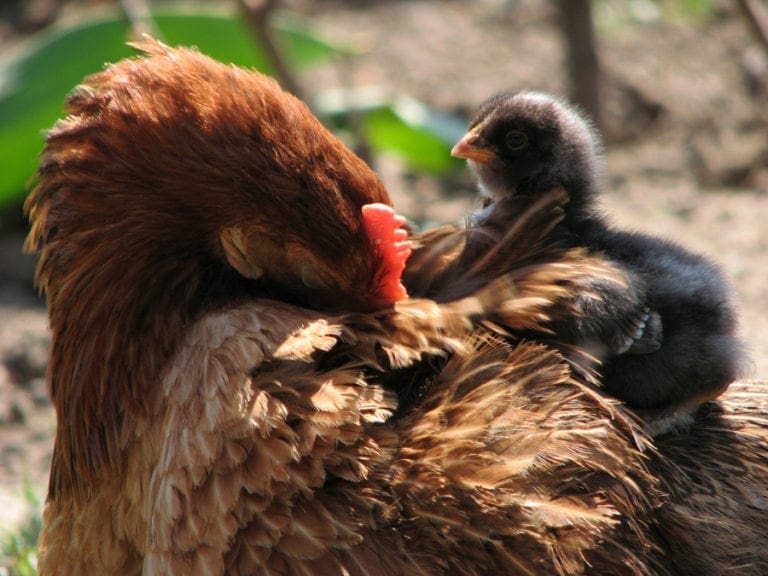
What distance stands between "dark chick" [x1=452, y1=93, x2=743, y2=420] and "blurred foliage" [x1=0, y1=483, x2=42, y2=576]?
1820 mm

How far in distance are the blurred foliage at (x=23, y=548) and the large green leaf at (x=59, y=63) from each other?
7.76 ft

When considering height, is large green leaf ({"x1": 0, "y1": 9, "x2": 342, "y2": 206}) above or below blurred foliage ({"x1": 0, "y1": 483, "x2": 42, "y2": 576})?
above

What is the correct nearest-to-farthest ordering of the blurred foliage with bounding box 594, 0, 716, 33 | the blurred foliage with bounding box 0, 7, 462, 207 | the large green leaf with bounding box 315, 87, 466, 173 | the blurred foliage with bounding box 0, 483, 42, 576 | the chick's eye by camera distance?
the chick's eye
the blurred foliage with bounding box 0, 483, 42, 576
the blurred foliage with bounding box 0, 7, 462, 207
the large green leaf with bounding box 315, 87, 466, 173
the blurred foliage with bounding box 594, 0, 716, 33

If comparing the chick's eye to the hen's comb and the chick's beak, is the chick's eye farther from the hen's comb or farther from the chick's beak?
the hen's comb

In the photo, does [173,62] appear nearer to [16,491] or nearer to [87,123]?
[87,123]

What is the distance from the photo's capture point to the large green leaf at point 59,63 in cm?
559

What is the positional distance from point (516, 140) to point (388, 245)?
2.59 ft

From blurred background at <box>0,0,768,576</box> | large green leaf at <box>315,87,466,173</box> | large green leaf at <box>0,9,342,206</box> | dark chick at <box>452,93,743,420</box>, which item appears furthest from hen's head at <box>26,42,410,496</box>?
large green leaf at <box>315,87,466,173</box>

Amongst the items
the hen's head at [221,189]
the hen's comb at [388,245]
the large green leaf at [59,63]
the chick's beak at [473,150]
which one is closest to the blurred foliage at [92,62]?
the large green leaf at [59,63]

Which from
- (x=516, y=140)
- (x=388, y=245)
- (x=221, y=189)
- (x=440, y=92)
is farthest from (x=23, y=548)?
(x=440, y=92)

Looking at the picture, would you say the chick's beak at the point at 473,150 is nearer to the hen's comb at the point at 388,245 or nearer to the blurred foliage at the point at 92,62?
the hen's comb at the point at 388,245

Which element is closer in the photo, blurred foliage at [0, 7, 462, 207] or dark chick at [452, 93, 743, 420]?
dark chick at [452, 93, 743, 420]

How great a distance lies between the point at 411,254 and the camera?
2625 millimetres

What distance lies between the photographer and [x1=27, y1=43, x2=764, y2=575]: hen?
218 cm
